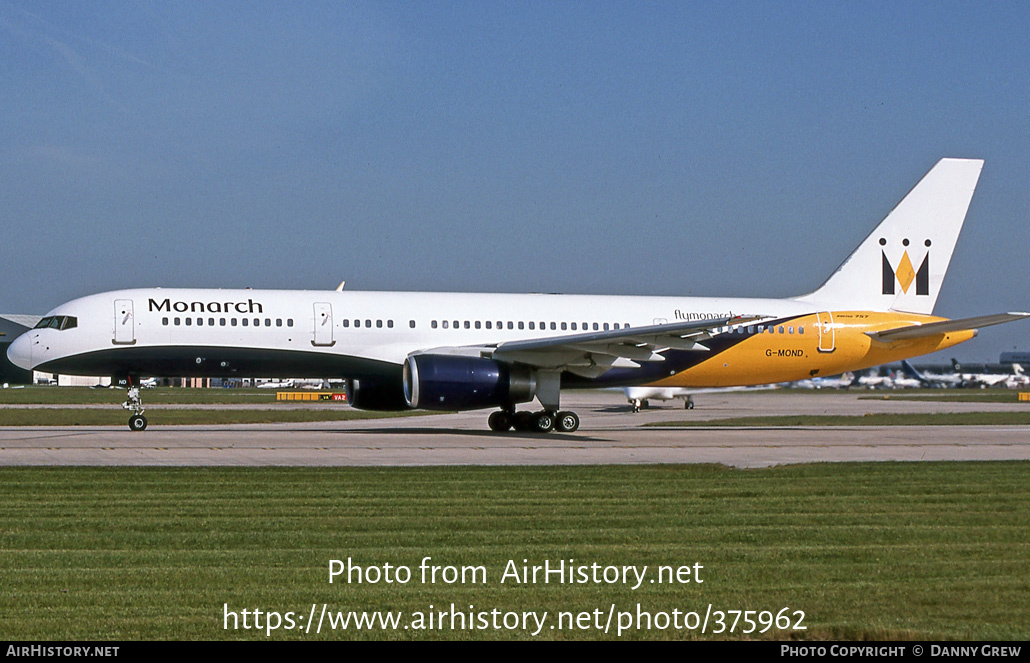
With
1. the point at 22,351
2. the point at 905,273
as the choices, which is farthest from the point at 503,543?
the point at 905,273

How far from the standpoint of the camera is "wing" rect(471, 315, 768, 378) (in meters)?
30.3

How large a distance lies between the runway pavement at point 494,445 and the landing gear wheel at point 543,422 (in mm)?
538

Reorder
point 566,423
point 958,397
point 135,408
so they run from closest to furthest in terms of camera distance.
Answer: point 135,408 < point 566,423 < point 958,397

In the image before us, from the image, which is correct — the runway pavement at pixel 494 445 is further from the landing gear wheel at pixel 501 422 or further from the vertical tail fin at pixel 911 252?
the vertical tail fin at pixel 911 252

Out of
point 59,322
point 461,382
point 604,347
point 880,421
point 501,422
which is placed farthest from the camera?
point 880,421

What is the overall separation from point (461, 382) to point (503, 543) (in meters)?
18.0

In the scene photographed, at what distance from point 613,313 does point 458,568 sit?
81.6ft

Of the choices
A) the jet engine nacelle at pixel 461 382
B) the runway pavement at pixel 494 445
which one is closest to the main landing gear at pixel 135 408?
the runway pavement at pixel 494 445

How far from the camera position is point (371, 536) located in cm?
1208

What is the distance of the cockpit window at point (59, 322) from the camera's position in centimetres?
3023

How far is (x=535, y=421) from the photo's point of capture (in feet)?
107

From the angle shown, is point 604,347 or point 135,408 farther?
point 604,347

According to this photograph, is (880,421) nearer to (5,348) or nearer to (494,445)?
(494,445)

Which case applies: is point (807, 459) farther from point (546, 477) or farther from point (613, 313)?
point (613, 313)
